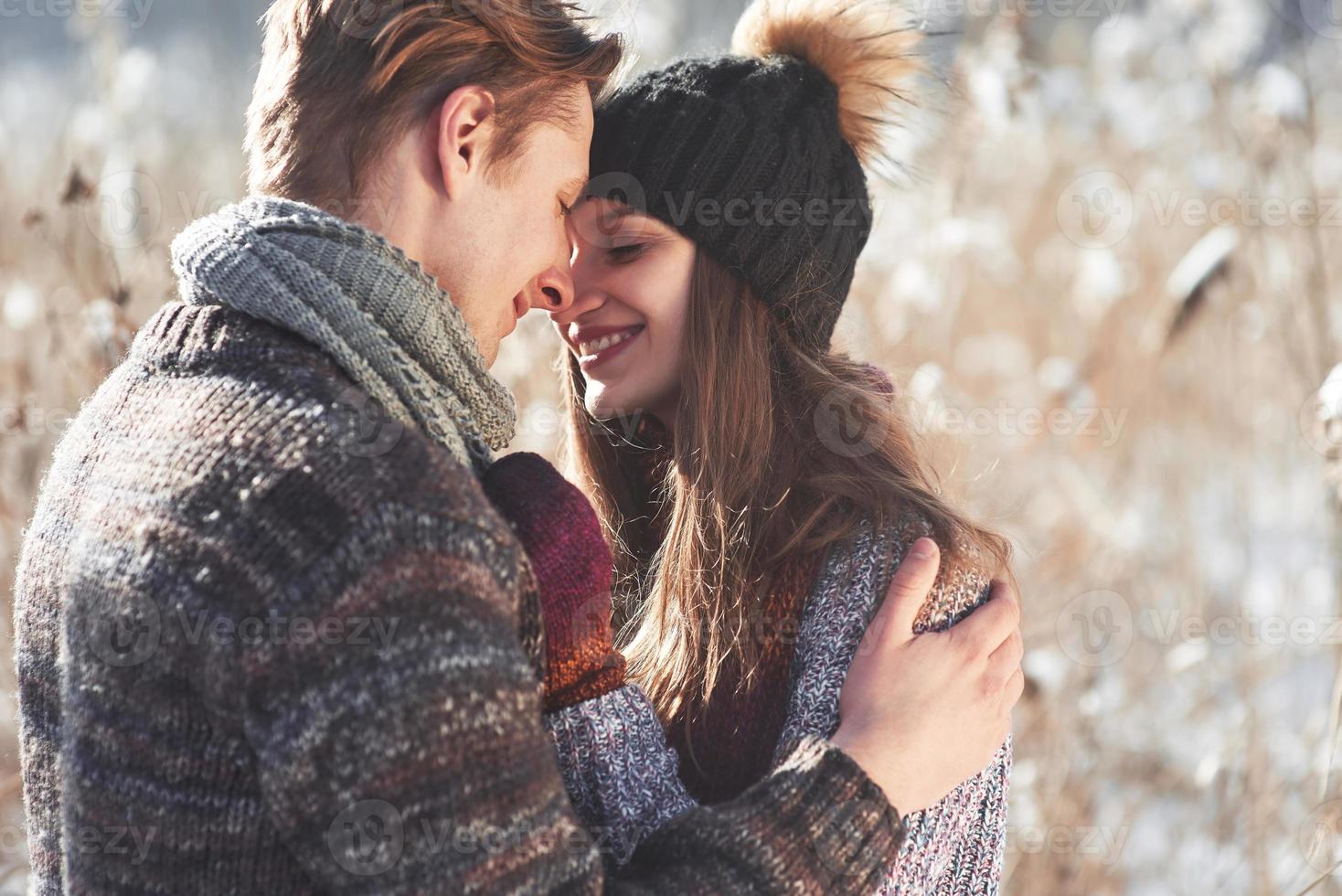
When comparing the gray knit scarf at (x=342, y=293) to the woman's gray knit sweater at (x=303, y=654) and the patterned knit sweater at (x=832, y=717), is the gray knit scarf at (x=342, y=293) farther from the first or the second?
the patterned knit sweater at (x=832, y=717)

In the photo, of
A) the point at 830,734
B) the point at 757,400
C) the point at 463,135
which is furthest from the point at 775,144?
the point at 830,734

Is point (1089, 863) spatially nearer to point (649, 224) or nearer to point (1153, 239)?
point (649, 224)

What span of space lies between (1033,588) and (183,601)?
2618 millimetres

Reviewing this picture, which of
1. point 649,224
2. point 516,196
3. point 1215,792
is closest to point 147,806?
point 516,196

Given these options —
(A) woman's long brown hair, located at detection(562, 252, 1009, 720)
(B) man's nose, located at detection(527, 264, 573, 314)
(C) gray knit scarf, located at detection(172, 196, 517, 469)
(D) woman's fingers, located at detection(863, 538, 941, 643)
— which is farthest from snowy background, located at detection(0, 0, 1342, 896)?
(C) gray knit scarf, located at detection(172, 196, 517, 469)

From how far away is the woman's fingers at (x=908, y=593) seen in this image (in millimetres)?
1358

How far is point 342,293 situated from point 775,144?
864 mm

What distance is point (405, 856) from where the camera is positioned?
0.87m

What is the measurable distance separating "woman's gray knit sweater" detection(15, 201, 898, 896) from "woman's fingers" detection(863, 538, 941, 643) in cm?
30

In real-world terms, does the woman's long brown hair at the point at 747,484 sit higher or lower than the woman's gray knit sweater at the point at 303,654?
lower

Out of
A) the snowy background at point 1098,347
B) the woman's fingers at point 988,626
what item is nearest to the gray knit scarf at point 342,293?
the woman's fingers at point 988,626

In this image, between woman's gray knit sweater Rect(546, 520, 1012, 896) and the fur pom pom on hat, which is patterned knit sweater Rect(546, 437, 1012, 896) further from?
the fur pom pom on hat

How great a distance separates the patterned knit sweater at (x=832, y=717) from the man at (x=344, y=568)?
0.31ft

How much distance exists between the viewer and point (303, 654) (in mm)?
880
